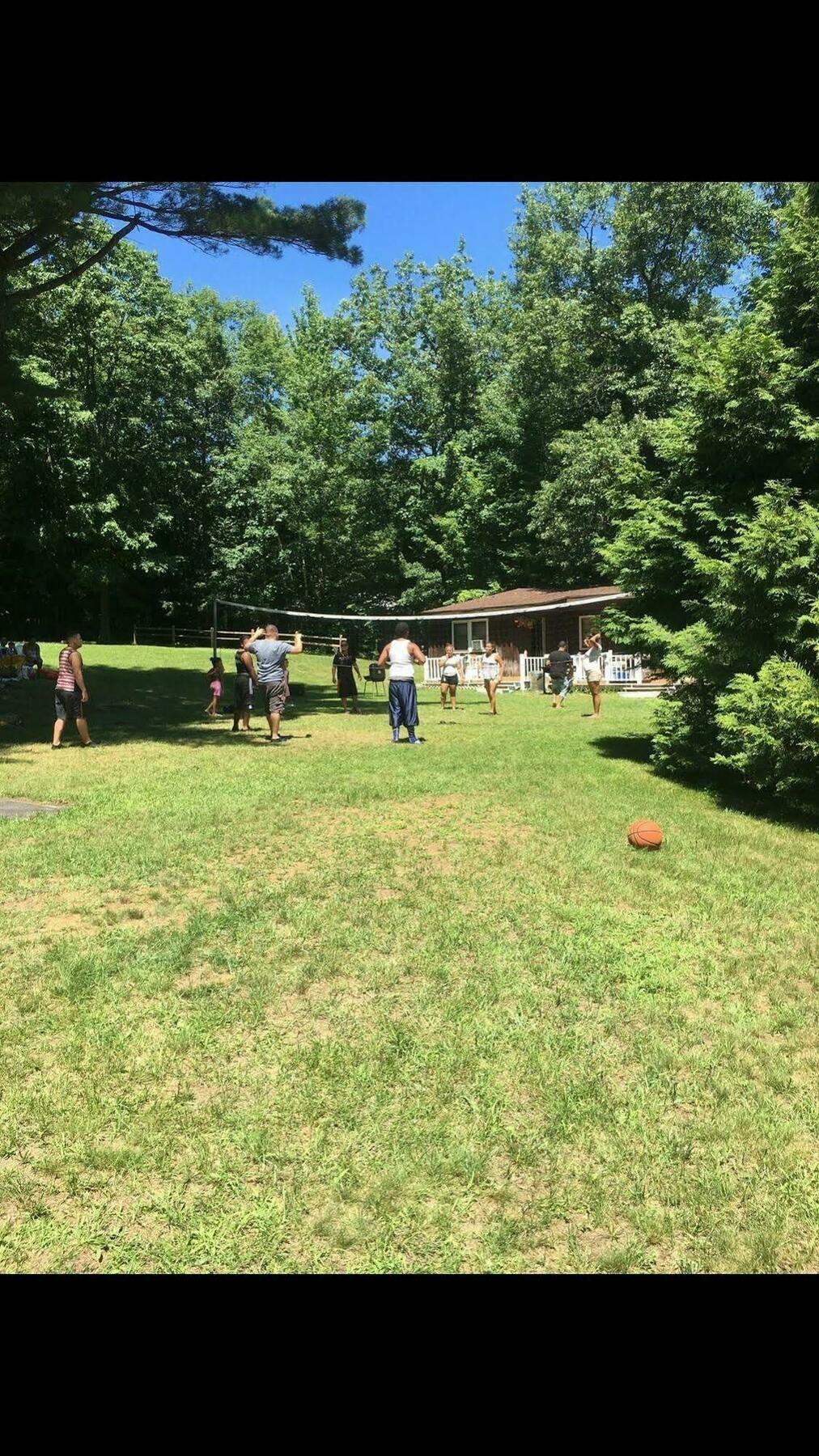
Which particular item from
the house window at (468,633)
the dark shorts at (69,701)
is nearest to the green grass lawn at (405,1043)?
the dark shorts at (69,701)

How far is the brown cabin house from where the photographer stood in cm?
2934

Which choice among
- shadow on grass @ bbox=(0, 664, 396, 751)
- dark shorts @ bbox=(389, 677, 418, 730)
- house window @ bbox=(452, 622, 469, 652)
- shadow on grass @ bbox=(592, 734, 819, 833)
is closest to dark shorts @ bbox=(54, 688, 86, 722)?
shadow on grass @ bbox=(0, 664, 396, 751)

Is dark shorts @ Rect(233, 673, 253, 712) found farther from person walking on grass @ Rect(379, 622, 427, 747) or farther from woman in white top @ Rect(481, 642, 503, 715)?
woman in white top @ Rect(481, 642, 503, 715)

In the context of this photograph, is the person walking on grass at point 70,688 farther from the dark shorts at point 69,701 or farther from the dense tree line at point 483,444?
the dense tree line at point 483,444

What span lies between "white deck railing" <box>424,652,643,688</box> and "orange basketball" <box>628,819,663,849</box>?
54.7 ft

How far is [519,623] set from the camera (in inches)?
1236

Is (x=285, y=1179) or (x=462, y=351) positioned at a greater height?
(x=462, y=351)

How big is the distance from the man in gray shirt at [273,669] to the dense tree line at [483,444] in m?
4.80

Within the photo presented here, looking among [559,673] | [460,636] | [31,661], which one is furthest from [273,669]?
[460,636]

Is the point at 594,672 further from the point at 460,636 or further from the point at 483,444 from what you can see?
the point at 483,444
